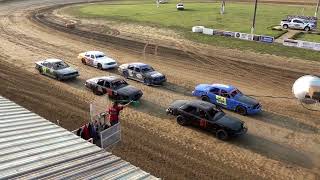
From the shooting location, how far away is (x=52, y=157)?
36.1 ft

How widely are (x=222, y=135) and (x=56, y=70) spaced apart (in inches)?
572

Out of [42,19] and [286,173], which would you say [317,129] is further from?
[42,19]

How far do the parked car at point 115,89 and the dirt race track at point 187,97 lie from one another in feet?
1.94

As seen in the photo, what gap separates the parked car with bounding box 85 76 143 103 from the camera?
24312 mm

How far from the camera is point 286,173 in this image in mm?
17234

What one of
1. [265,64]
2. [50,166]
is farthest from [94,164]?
[265,64]

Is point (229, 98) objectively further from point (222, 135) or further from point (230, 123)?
point (222, 135)

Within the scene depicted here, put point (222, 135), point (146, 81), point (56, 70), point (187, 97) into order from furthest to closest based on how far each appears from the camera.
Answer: point (56, 70) → point (146, 81) → point (187, 97) → point (222, 135)

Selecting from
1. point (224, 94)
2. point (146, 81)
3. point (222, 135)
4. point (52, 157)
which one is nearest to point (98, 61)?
point (146, 81)

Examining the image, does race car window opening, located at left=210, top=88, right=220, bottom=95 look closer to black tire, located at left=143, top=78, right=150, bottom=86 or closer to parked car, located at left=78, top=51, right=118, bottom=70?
black tire, located at left=143, top=78, right=150, bottom=86

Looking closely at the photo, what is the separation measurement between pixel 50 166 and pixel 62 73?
1850 centimetres

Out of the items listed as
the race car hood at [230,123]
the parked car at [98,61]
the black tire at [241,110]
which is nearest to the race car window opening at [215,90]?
the black tire at [241,110]

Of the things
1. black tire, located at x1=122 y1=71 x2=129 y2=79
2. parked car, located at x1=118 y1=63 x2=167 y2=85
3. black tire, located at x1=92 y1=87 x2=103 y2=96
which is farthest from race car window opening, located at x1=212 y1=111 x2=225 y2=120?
black tire, located at x1=122 y1=71 x2=129 y2=79

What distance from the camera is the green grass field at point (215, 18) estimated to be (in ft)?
132
